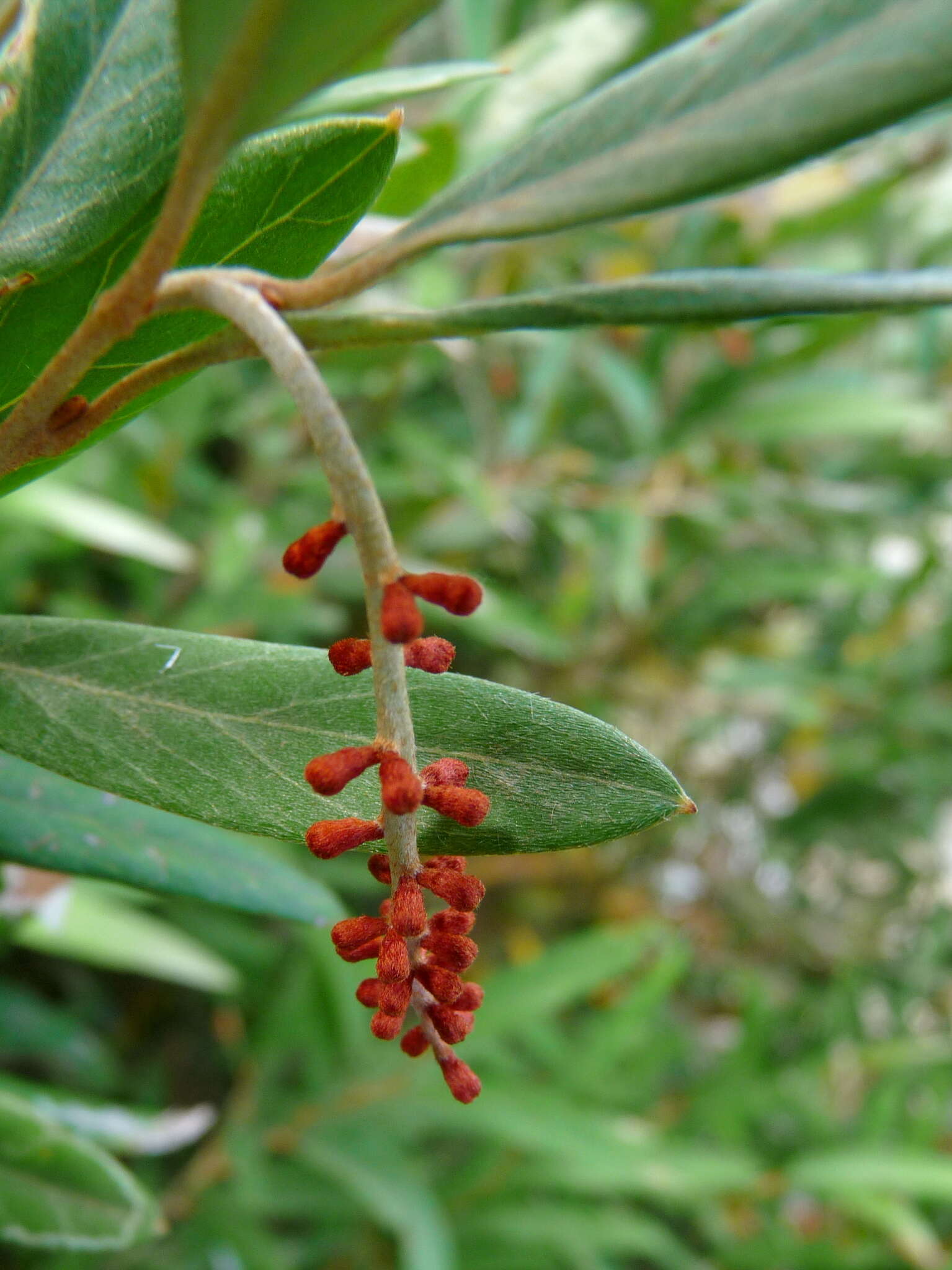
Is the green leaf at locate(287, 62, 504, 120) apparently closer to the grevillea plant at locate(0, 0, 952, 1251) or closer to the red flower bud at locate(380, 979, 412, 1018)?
the grevillea plant at locate(0, 0, 952, 1251)

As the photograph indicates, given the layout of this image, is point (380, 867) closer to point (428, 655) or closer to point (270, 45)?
point (428, 655)

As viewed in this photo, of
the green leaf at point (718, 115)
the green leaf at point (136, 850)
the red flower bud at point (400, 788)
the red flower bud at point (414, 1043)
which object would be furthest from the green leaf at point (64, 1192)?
the green leaf at point (718, 115)

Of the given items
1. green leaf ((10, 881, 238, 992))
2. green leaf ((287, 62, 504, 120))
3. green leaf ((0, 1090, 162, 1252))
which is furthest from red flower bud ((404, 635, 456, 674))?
green leaf ((10, 881, 238, 992))

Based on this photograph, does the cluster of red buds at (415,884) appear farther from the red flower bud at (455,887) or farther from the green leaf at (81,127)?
the green leaf at (81,127)

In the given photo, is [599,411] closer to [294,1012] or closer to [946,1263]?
[294,1012]

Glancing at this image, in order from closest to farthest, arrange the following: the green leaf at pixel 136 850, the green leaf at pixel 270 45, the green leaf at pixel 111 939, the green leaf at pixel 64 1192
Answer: the green leaf at pixel 270 45, the green leaf at pixel 136 850, the green leaf at pixel 64 1192, the green leaf at pixel 111 939

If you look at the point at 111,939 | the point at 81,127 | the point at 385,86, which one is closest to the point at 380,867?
the point at 81,127

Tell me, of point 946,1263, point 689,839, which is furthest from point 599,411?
point 946,1263
